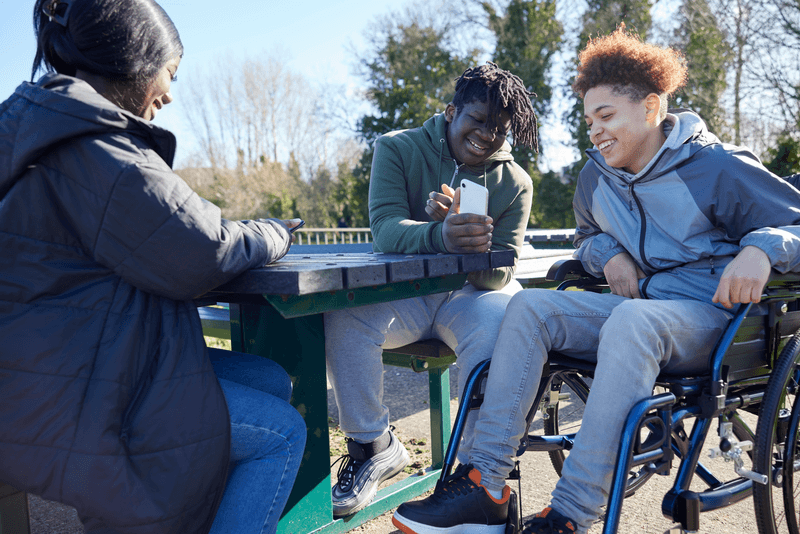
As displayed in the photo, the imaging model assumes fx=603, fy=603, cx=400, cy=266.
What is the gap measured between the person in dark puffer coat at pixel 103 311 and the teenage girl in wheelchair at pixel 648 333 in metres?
0.73

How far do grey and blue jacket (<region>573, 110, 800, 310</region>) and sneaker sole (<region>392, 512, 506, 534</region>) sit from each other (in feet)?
3.22

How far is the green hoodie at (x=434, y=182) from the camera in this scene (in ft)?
8.19

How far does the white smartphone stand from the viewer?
202 cm

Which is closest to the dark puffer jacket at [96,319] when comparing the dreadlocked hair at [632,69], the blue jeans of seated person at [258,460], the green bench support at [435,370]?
the blue jeans of seated person at [258,460]

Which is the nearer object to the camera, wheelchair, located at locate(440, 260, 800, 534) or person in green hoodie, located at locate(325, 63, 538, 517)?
wheelchair, located at locate(440, 260, 800, 534)

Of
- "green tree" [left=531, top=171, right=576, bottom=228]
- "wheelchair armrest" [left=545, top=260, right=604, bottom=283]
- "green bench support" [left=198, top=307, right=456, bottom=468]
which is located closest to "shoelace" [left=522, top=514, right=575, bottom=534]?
"green bench support" [left=198, top=307, right=456, bottom=468]

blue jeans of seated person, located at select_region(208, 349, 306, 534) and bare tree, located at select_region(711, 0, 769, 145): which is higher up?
bare tree, located at select_region(711, 0, 769, 145)

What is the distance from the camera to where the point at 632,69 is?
2068 mm

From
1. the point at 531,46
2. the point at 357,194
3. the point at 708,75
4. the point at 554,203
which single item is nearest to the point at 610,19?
the point at 531,46

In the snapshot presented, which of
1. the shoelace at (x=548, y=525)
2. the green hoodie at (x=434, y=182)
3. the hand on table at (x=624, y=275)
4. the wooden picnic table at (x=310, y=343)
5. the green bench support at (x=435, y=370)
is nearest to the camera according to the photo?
the shoelace at (x=548, y=525)

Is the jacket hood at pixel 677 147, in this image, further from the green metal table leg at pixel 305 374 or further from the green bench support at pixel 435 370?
the green metal table leg at pixel 305 374

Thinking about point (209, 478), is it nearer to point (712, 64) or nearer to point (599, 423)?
point (599, 423)

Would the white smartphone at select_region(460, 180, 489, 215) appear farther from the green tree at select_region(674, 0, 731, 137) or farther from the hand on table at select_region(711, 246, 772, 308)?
the green tree at select_region(674, 0, 731, 137)

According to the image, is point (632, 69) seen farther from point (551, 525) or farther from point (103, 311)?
point (103, 311)
